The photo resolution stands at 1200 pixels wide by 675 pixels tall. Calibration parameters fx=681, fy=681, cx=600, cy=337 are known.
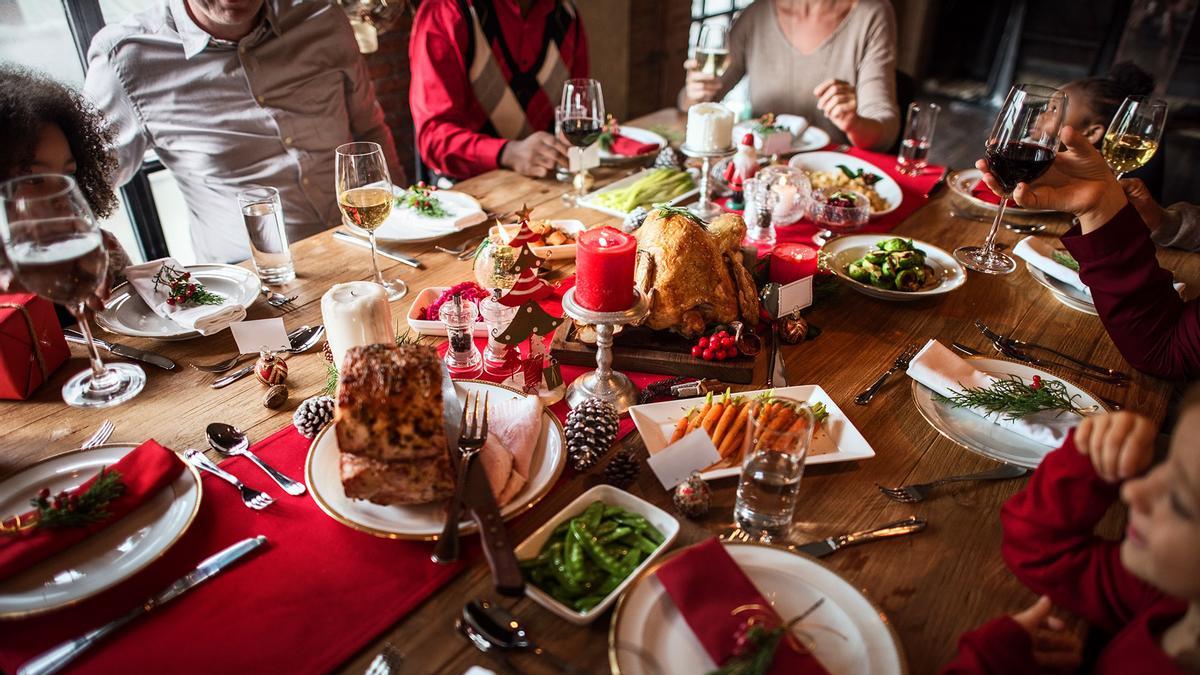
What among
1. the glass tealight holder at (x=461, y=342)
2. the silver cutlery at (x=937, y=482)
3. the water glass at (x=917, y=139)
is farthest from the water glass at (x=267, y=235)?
the water glass at (x=917, y=139)

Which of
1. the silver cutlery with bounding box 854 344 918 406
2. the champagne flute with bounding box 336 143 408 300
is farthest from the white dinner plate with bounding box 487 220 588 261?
the silver cutlery with bounding box 854 344 918 406

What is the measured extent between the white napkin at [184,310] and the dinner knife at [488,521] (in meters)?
0.68

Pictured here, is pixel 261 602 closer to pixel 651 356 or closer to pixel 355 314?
pixel 355 314

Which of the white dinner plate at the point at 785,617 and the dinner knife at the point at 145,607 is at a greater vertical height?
the white dinner plate at the point at 785,617

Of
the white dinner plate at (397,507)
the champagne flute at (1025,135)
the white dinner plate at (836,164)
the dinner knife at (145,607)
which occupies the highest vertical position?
the champagne flute at (1025,135)

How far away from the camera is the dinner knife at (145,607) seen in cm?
83

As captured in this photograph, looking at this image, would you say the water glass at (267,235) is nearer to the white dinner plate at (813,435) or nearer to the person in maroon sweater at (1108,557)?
the white dinner plate at (813,435)

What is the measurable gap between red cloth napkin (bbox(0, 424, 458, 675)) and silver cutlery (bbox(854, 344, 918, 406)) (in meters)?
0.86

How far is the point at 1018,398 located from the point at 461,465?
103cm

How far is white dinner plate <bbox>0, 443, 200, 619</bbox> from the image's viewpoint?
90 cm

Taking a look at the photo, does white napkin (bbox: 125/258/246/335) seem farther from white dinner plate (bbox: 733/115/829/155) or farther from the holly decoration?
white dinner plate (bbox: 733/115/829/155)

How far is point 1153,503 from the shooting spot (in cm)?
70

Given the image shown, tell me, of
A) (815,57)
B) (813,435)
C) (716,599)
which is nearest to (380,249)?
(813,435)

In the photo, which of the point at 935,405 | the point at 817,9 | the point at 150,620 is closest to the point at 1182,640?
the point at 935,405
